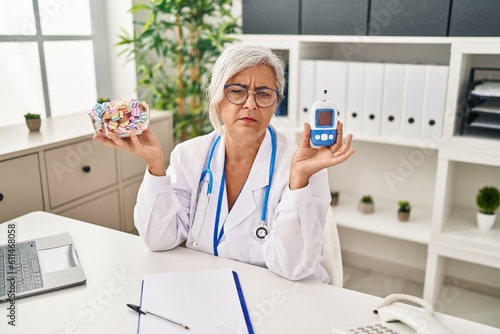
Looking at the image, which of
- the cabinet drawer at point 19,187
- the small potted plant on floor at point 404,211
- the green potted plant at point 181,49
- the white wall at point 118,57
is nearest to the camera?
the cabinet drawer at point 19,187

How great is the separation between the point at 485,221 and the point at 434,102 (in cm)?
62

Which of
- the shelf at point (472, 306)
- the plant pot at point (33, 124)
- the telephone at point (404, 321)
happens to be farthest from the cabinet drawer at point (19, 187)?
the shelf at point (472, 306)

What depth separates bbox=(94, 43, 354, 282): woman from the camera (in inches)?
50.7

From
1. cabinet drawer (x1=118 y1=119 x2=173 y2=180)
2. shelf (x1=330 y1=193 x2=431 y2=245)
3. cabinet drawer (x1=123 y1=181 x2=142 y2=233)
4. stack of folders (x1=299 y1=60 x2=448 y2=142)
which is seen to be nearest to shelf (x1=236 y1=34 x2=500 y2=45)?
stack of folders (x1=299 y1=60 x2=448 y2=142)

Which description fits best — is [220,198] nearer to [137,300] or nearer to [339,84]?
[137,300]

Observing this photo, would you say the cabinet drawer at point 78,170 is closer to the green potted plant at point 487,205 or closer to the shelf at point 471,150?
the shelf at point 471,150

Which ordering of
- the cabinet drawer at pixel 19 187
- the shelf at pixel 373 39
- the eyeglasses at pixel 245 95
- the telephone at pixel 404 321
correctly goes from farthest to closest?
the shelf at pixel 373 39 < the cabinet drawer at pixel 19 187 < the eyeglasses at pixel 245 95 < the telephone at pixel 404 321

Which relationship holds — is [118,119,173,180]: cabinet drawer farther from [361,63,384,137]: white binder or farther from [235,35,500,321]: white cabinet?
[361,63,384,137]: white binder

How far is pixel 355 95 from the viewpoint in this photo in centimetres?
230

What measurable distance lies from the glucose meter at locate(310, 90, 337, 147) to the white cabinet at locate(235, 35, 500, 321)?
1.09m

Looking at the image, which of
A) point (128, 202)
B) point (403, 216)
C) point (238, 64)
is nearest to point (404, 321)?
point (238, 64)

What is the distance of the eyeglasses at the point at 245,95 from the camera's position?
1.40m

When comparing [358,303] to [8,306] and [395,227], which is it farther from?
[395,227]

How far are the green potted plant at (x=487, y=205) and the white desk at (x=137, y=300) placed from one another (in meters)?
1.27
